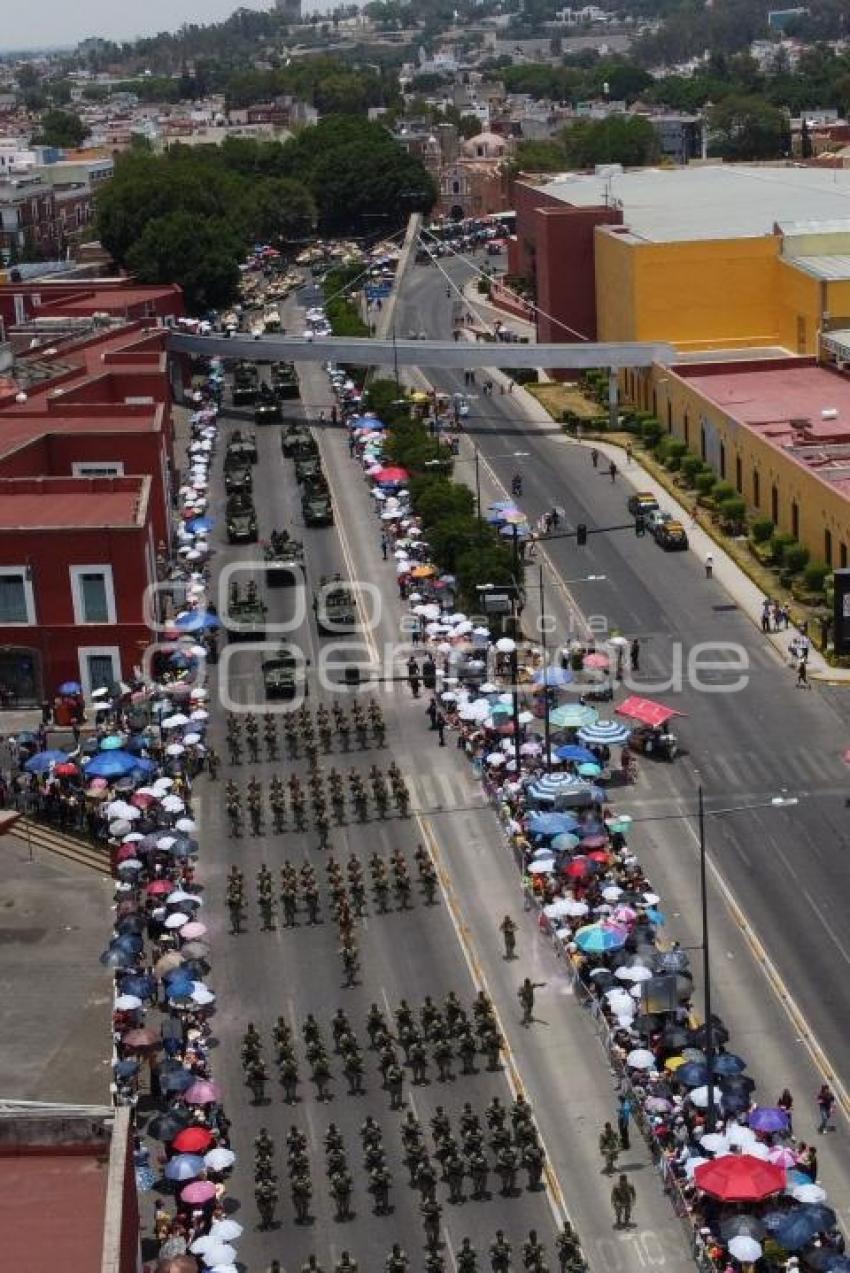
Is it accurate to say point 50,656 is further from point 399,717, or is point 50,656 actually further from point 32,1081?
point 32,1081

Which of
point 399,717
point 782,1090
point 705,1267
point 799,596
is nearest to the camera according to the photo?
point 705,1267

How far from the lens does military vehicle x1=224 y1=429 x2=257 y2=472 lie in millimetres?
89875

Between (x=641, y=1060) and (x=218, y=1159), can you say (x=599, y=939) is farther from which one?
Answer: (x=218, y=1159)

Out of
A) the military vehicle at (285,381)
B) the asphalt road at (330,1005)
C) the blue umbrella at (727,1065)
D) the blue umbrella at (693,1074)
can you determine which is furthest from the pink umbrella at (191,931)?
the military vehicle at (285,381)

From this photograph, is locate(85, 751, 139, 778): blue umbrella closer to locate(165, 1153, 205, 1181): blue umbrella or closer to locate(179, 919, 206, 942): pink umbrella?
locate(179, 919, 206, 942): pink umbrella

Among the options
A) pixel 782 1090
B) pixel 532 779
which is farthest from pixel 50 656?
pixel 782 1090

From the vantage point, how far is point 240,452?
91.2 meters

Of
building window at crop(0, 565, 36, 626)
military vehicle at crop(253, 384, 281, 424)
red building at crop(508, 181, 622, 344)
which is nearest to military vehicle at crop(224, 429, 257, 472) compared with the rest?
military vehicle at crop(253, 384, 281, 424)

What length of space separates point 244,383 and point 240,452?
16913mm

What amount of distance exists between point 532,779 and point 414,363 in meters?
50.7

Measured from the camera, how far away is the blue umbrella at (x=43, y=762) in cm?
5375

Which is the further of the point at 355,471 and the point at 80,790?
the point at 355,471

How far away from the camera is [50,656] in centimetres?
6106

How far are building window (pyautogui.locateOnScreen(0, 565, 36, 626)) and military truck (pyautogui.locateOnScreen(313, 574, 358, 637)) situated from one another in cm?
1003
